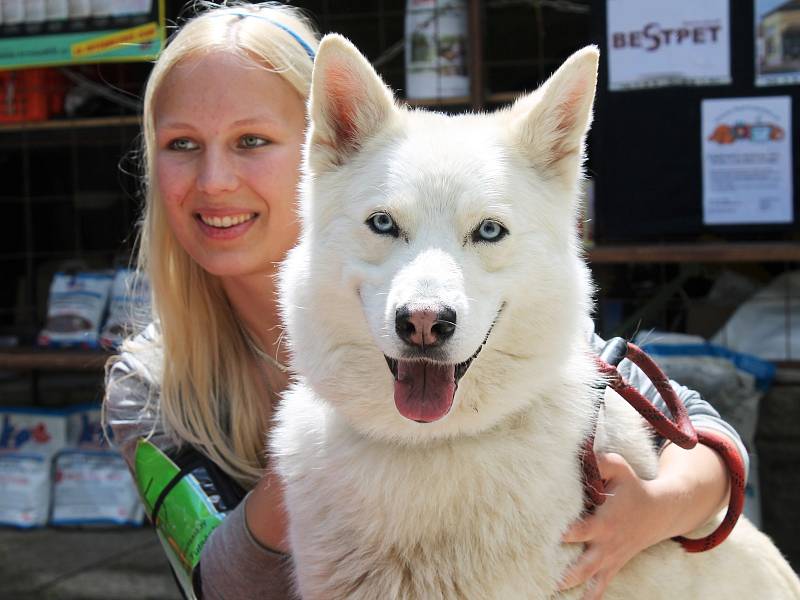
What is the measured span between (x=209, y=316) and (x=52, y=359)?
2179mm

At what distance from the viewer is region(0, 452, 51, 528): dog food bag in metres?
4.47

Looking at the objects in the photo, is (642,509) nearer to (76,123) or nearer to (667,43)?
(667,43)

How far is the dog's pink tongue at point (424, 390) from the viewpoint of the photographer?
162 centimetres

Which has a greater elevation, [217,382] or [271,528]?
[217,382]

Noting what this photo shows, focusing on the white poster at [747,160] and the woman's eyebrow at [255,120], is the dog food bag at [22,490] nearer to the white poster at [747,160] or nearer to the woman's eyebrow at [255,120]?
the woman's eyebrow at [255,120]

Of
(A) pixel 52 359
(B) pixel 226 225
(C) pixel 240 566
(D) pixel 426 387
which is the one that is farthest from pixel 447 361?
(A) pixel 52 359

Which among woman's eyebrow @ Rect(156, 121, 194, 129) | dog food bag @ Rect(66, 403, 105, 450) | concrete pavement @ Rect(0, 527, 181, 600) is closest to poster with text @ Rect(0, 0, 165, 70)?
dog food bag @ Rect(66, 403, 105, 450)

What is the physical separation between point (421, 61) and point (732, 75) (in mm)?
1346

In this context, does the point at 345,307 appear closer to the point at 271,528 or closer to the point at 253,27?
the point at 271,528

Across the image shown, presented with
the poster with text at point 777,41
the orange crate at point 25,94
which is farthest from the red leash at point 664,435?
the orange crate at point 25,94

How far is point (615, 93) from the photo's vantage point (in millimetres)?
3875

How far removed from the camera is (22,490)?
447 centimetres

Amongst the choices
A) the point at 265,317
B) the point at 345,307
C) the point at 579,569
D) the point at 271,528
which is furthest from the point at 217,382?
the point at 579,569

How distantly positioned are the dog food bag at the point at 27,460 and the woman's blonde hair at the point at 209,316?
2277 mm
